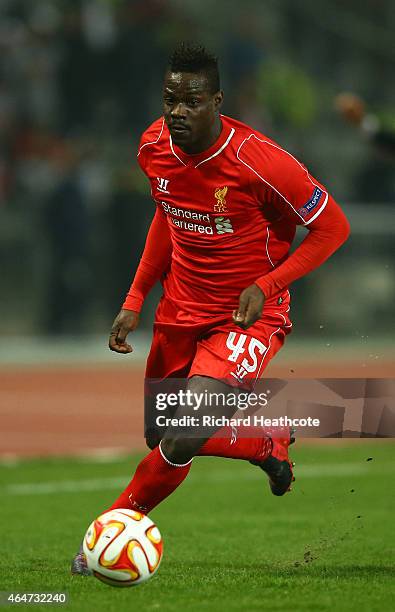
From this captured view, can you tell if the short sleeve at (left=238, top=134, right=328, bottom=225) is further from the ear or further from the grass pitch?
the grass pitch

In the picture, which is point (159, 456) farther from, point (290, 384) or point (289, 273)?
point (290, 384)

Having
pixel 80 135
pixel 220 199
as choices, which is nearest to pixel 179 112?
pixel 220 199

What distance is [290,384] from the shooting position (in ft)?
26.1

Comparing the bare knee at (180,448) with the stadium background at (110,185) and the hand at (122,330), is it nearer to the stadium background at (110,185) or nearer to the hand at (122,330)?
the hand at (122,330)

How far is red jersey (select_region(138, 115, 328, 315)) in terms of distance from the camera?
6.54 metres

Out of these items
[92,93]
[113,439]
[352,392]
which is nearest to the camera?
[352,392]

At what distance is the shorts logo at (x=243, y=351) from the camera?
6.58m

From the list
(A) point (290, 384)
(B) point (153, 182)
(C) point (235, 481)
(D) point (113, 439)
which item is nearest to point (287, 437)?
(A) point (290, 384)

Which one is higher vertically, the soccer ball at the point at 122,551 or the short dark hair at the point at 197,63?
the short dark hair at the point at 197,63

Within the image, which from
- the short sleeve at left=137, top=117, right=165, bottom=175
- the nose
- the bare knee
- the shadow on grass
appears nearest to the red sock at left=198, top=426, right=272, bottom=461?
the bare knee

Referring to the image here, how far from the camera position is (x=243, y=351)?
21.8 ft

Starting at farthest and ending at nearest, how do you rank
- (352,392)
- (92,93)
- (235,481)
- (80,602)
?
(92,93) → (235,481) → (352,392) → (80,602)

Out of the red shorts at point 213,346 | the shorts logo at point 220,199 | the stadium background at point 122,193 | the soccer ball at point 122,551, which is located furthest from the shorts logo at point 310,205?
the stadium background at point 122,193

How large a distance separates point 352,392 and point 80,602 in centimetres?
330
